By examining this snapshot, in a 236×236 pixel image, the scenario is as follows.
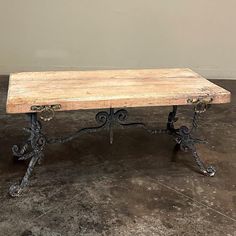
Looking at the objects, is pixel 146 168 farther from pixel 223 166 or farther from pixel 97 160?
pixel 223 166

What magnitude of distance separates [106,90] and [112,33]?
227 centimetres

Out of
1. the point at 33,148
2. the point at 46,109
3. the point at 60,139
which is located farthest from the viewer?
the point at 60,139

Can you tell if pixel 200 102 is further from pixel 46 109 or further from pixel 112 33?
pixel 112 33

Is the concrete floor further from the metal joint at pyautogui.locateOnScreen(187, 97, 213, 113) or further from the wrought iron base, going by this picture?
the metal joint at pyautogui.locateOnScreen(187, 97, 213, 113)

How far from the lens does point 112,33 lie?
421 cm

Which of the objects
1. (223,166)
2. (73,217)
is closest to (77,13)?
(223,166)

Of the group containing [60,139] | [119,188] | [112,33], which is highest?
[112,33]

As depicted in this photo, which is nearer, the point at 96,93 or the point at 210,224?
the point at 210,224

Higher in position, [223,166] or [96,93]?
[96,93]

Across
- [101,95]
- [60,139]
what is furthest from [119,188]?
[101,95]

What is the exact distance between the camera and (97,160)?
8.14 ft

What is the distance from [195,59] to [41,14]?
1944mm

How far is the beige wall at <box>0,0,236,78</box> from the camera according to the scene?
4.06m

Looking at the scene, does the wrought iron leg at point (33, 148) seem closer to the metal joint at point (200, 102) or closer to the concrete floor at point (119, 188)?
the concrete floor at point (119, 188)
